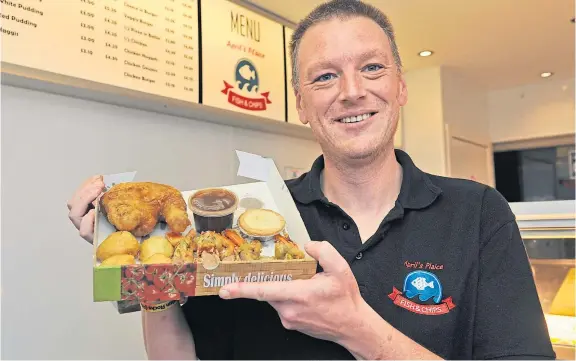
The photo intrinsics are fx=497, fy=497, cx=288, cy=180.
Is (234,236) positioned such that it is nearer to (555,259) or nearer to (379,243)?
(379,243)

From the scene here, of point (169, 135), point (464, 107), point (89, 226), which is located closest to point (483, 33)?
point (464, 107)

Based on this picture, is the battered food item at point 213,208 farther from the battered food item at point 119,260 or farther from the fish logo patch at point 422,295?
the fish logo patch at point 422,295

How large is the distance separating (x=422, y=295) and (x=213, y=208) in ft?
1.31

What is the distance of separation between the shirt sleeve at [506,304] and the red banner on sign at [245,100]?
1.50 m

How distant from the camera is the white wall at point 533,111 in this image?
4016 millimetres

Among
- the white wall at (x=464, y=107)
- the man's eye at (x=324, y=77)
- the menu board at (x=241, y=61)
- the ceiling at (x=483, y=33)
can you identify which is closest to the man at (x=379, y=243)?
the man's eye at (x=324, y=77)

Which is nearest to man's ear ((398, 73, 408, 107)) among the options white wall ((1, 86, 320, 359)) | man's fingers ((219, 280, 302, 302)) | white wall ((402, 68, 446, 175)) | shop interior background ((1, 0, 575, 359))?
man's fingers ((219, 280, 302, 302))

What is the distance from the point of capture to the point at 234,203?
813 millimetres

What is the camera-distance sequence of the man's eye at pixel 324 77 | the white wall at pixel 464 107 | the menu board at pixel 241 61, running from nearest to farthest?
the man's eye at pixel 324 77
the menu board at pixel 241 61
the white wall at pixel 464 107

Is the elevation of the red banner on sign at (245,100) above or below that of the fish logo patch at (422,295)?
above

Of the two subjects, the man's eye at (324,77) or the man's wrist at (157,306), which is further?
the man's eye at (324,77)

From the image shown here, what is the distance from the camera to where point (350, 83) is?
93cm

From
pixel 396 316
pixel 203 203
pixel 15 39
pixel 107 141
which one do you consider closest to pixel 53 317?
pixel 107 141

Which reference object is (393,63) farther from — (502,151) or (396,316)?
(502,151)
